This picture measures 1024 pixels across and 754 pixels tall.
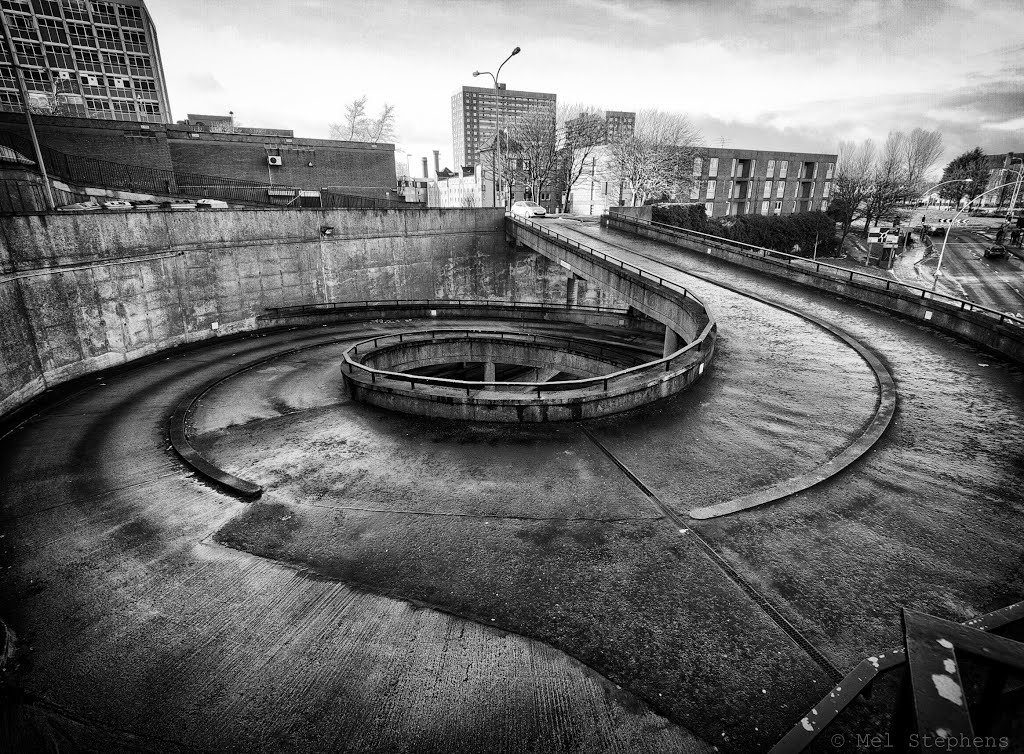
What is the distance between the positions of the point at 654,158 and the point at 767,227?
68.1ft

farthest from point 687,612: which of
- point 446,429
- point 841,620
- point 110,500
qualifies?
point 110,500

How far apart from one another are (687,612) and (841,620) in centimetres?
174

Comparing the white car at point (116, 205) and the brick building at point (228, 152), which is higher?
the brick building at point (228, 152)

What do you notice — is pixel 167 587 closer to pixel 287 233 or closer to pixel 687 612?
pixel 687 612

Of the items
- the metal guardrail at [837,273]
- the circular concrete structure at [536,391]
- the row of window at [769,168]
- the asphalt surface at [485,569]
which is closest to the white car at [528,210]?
the metal guardrail at [837,273]

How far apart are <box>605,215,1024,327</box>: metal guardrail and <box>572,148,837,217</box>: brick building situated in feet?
101

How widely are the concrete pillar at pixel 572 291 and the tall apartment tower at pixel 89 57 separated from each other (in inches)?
2599

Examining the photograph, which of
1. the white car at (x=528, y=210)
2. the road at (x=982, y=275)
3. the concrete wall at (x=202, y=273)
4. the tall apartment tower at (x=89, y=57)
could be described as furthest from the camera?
the tall apartment tower at (x=89, y=57)

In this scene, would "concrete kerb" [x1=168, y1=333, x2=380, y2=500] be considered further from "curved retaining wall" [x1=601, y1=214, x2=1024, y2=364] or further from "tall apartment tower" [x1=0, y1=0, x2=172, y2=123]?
"tall apartment tower" [x1=0, y1=0, x2=172, y2=123]

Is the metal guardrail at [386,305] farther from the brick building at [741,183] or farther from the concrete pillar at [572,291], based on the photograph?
the brick building at [741,183]

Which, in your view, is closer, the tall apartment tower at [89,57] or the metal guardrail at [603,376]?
the metal guardrail at [603,376]

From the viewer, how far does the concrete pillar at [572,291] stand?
118ft

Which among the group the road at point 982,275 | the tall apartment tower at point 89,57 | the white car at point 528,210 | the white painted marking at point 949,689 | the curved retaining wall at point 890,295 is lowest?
the road at point 982,275

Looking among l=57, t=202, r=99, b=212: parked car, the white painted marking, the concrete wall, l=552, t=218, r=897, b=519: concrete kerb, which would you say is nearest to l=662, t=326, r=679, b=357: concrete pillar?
l=552, t=218, r=897, b=519: concrete kerb
